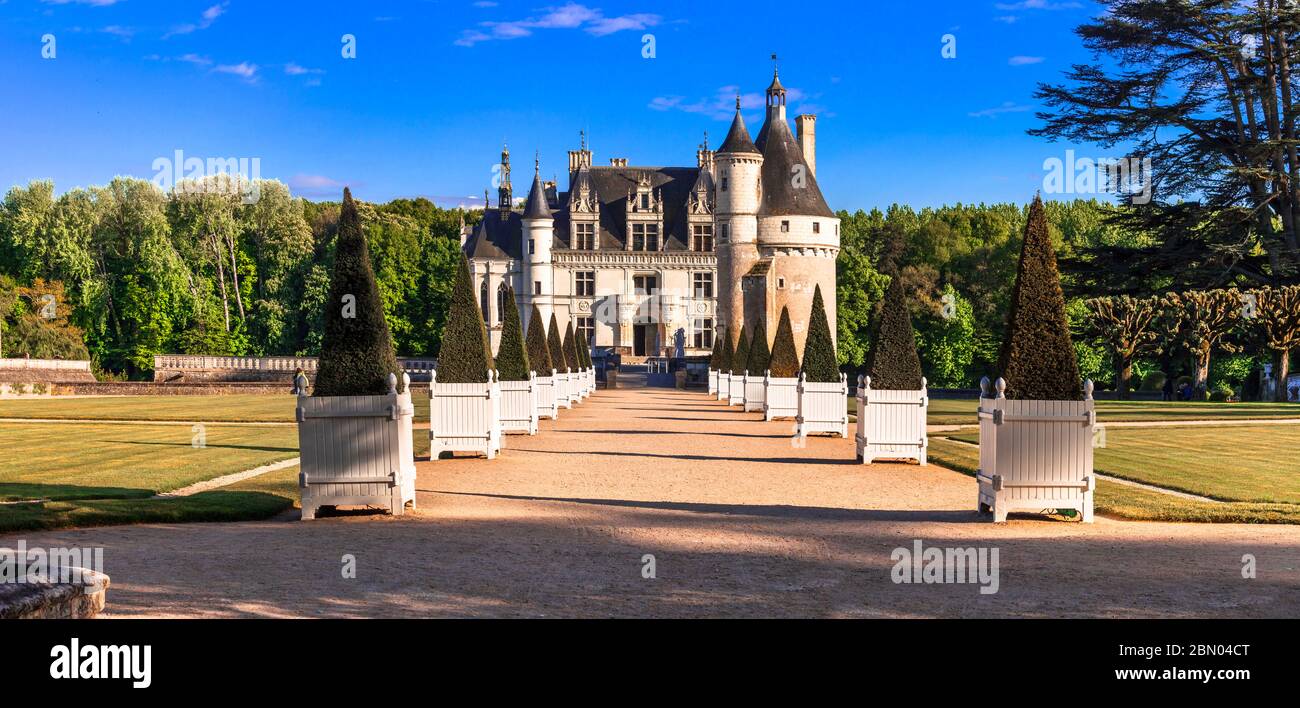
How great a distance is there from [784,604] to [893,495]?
7.32 m

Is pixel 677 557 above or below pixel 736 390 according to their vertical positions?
below

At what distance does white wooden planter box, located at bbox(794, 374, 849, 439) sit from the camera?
24.3 m

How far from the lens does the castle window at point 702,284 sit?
246 ft

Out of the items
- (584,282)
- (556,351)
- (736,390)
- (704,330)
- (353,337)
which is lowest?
(736,390)

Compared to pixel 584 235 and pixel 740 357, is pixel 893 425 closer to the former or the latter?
pixel 740 357

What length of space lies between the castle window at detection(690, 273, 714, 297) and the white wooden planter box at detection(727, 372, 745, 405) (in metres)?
35.9

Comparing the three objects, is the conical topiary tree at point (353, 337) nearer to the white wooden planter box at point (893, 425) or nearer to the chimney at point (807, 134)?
the white wooden planter box at point (893, 425)

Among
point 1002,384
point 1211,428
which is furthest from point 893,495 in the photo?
point 1211,428

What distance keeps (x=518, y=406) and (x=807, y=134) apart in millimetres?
45096

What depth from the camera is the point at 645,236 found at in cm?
7531

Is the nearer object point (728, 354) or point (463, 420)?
point (463, 420)

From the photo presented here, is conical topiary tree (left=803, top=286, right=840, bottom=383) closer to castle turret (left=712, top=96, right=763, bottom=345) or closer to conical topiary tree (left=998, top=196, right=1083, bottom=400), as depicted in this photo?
conical topiary tree (left=998, top=196, right=1083, bottom=400)

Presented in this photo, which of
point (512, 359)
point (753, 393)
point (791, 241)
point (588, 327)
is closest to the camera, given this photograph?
point (512, 359)

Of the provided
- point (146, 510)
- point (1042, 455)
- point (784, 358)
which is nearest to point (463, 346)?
point (146, 510)
